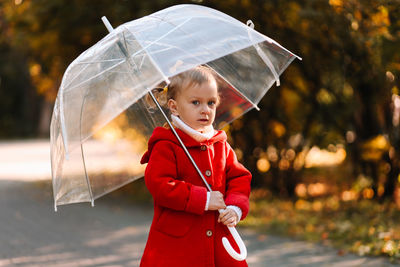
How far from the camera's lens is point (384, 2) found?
208 inches

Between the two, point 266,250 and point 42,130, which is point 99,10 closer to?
point 266,250

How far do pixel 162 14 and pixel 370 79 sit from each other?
4413 mm

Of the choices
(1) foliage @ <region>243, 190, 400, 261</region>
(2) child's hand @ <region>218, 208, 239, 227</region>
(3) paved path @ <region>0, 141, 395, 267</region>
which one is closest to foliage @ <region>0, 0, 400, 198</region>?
(1) foliage @ <region>243, 190, 400, 261</region>

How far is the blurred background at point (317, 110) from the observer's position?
6238 mm

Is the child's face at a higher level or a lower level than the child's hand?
higher

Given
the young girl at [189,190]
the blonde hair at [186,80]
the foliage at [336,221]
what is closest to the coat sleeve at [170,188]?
the young girl at [189,190]

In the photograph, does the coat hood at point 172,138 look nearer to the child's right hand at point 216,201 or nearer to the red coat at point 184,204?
the red coat at point 184,204

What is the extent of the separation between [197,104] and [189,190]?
1.44 feet

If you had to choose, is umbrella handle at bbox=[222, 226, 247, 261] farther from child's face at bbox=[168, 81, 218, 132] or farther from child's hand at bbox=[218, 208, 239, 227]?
child's face at bbox=[168, 81, 218, 132]

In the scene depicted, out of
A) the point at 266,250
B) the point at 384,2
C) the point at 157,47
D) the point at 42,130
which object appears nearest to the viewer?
the point at 157,47

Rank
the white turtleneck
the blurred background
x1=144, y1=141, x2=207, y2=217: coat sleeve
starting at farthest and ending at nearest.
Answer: the blurred background, the white turtleneck, x1=144, y1=141, x2=207, y2=217: coat sleeve

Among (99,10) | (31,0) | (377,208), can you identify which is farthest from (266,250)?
(31,0)

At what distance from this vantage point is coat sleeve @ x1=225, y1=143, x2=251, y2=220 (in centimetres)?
300

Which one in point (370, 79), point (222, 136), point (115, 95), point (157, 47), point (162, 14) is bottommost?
point (222, 136)
